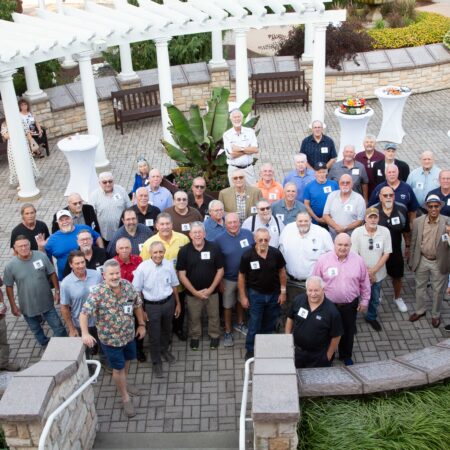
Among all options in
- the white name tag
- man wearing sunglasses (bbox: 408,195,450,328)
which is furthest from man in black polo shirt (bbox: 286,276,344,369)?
man wearing sunglasses (bbox: 408,195,450,328)

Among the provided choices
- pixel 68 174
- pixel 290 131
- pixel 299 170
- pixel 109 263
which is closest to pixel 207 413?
pixel 109 263

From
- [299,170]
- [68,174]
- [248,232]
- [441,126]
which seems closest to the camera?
[248,232]

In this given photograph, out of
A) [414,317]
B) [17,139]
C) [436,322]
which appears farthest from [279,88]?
[436,322]

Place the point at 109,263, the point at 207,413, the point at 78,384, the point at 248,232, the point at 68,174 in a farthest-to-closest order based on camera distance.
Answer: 1. the point at 68,174
2. the point at 248,232
3. the point at 207,413
4. the point at 109,263
5. the point at 78,384

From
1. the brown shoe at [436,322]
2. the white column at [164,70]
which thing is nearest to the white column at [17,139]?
the white column at [164,70]

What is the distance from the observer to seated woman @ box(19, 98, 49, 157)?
13.5 meters

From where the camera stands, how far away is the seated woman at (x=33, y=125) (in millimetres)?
13539

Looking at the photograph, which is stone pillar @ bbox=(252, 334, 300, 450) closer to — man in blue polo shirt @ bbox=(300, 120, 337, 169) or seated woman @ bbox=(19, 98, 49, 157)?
man in blue polo shirt @ bbox=(300, 120, 337, 169)

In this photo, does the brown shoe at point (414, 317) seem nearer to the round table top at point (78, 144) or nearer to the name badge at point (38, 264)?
the name badge at point (38, 264)

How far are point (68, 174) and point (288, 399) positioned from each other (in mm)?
9770

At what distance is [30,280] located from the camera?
23.7 feet

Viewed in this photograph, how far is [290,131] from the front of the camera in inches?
599

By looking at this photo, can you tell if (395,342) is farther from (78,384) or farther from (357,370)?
(78,384)

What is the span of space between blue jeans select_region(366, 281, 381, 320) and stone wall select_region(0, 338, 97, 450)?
3508 millimetres
